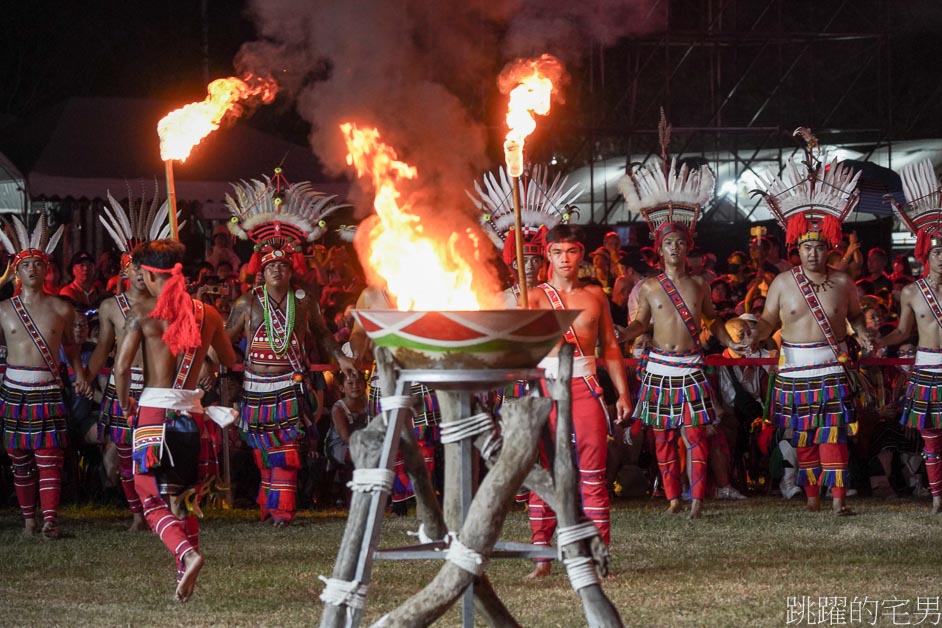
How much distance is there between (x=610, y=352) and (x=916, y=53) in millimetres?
14781

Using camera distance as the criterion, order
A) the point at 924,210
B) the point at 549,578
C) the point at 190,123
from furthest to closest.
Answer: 1. the point at 924,210
2. the point at 190,123
3. the point at 549,578

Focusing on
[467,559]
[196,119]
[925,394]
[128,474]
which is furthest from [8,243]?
[925,394]

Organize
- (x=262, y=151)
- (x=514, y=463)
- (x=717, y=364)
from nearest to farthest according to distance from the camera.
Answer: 1. (x=514, y=463)
2. (x=717, y=364)
3. (x=262, y=151)

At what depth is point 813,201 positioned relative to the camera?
895cm

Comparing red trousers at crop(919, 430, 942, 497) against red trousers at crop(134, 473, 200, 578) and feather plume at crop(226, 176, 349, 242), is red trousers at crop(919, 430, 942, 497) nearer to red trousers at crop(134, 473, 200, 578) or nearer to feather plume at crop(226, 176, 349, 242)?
feather plume at crop(226, 176, 349, 242)

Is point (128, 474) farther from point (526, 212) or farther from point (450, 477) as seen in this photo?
point (450, 477)

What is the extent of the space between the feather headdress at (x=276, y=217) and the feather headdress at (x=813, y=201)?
3035 millimetres

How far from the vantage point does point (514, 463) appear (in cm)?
428

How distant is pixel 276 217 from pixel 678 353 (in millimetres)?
2862

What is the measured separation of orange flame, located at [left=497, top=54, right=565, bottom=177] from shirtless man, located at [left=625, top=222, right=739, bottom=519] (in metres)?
3.05

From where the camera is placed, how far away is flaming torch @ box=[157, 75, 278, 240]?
251 inches

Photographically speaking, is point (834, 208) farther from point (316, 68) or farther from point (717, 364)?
point (316, 68)

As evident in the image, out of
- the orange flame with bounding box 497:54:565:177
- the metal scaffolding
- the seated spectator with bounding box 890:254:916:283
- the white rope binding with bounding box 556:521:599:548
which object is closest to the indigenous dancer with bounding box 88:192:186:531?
the orange flame with bounding box 497:54:565:177

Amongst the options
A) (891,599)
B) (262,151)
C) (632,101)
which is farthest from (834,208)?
(632,101)
